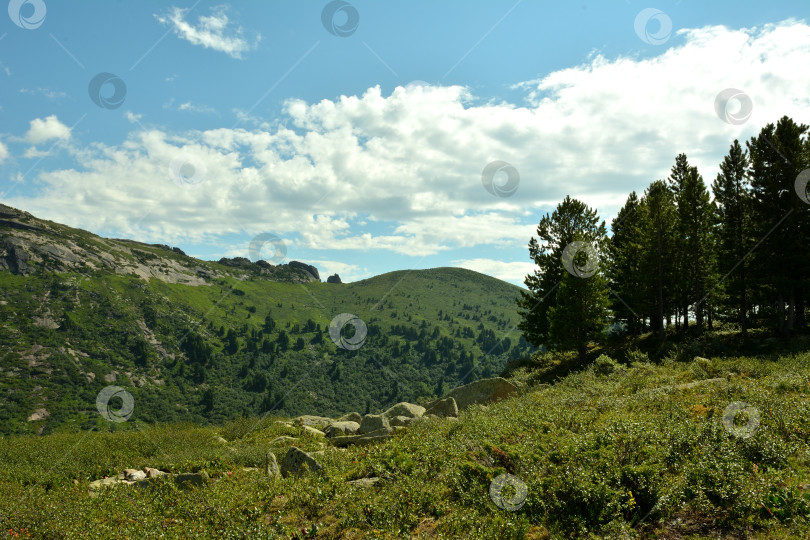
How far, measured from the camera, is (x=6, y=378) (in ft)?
448

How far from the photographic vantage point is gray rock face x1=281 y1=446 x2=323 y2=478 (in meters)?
12.2

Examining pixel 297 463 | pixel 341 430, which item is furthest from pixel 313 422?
pixel 297 463

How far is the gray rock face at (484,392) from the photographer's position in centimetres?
2070

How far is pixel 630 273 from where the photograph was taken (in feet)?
134

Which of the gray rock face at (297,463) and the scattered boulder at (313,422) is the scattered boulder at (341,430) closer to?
the scattered boulder at (313,422)

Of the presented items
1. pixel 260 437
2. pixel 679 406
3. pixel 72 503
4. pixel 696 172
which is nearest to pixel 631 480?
pixel 679 406

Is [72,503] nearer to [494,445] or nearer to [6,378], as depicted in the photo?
[494,445]

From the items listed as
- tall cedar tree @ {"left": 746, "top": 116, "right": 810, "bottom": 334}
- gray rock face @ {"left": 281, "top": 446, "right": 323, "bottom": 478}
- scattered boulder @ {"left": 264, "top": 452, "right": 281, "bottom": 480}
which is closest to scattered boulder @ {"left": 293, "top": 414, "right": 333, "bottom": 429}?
scattered boulder @ {"left": 264, "top": 452, "right": 281, "bottom": 480}

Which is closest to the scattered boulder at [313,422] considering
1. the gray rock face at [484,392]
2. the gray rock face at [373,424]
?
the gray rock face at [373,424]

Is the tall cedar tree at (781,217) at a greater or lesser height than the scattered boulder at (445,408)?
greater

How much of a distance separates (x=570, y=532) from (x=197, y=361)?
20693 centimetres

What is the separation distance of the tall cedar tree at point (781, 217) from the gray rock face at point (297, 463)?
3553 cm

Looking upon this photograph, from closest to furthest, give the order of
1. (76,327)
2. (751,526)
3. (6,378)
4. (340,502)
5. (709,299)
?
(751,526) → (340,502) → (709,299) → (6,378) → (76,327)

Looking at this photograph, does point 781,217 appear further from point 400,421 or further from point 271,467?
point 271,467
